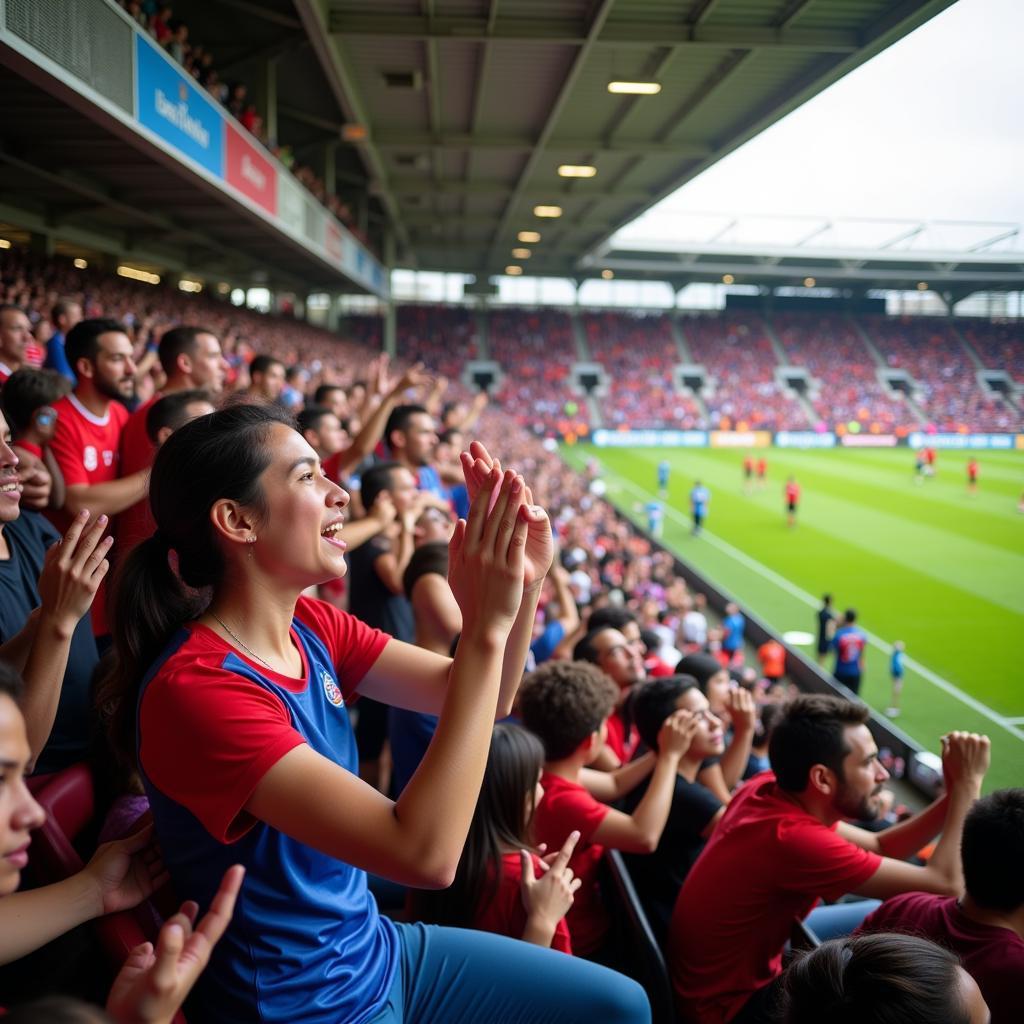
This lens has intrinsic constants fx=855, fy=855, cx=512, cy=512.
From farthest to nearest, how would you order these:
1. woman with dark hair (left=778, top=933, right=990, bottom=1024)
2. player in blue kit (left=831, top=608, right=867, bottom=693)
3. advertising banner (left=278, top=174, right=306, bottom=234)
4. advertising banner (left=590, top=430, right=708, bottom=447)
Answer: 1. advertising banner (left=590, top=430, right=708, bottom=447)
2. advertising banner (left=278, top=174, right=306, bottom=234)
3. player in blue kit (left=831, top=608, right=867, bottom=693)
4. woman with dark hair (left=778, top=933, right=990, bottom=1024)

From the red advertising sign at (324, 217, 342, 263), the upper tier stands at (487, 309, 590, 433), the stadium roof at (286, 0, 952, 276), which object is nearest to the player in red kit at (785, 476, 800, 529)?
the stadium roof at (286, 0, 952, 276)

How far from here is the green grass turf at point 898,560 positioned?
40.8ft

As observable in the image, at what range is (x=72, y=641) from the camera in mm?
2635

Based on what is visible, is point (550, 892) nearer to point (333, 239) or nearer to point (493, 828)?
point (493, 828)

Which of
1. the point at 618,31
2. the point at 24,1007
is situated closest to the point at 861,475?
the point at 618,31

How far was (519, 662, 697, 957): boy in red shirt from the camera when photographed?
2996mm

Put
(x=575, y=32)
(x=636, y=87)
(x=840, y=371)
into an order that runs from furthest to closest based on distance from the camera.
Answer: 1. (x=840, y=371)
2. (x=636, y=87)
3. (x=575, y=32)

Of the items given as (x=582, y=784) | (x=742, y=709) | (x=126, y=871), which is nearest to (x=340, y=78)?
(x=742, y=709)

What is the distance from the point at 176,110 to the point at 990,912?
33.4ft

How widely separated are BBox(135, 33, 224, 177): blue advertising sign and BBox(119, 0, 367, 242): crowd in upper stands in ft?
0.76

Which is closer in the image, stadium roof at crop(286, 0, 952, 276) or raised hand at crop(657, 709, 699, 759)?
raised hand at crop(657, 709, 699, 759)

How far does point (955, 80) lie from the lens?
5.31m

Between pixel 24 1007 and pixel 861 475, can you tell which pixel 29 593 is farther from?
pixel 861 475

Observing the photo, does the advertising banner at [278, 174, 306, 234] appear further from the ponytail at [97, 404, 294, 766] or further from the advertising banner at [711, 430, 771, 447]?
the advertising banner at [711, 430, 771, 447]
